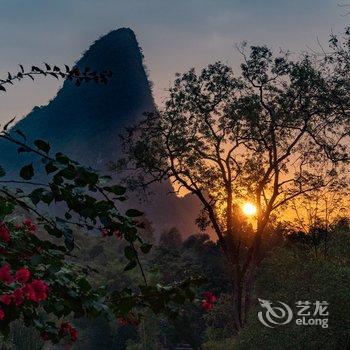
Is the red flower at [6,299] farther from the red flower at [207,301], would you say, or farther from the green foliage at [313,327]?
the green foliage at [313,327]

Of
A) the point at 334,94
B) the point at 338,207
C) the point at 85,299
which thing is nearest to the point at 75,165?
the point at 85,299

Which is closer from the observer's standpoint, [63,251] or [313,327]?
[63,251]

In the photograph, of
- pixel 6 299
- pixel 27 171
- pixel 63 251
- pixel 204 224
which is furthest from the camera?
pixel 204 224

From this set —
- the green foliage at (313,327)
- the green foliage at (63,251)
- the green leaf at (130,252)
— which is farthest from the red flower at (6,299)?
the green foliage at (313,327)

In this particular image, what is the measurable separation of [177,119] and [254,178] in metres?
4.61

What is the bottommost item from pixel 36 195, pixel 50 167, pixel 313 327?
pixel 313 327

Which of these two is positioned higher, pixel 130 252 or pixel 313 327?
pixel 130 252

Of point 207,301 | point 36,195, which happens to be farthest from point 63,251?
point 207,301

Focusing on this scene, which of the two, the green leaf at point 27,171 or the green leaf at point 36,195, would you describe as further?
the green leaf at point 36,195

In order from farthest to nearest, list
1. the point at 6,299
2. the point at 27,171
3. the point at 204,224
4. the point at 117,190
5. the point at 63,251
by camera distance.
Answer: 1. the point at 204,224
2. the point at 63,251
3. the point at 117,190
4. the point at 27,171
5. the point at 6,299

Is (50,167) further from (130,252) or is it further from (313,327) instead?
(313,327)

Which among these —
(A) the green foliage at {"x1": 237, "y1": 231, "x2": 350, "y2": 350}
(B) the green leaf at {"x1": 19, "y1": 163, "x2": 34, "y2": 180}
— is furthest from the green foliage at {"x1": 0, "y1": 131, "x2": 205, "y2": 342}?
(A) the green foliage at {"x1": 237, "y1": 231, "x2": 350, "y2": 350}

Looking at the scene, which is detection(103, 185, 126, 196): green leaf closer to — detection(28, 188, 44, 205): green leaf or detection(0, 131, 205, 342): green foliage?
detection(0, 131, 205, 342): green foliage

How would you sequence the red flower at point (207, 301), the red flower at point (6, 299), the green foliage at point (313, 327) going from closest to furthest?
the red flower at point (6, 299)
the red flower at point (207, 301)
the green foliage at point (313, 327)
